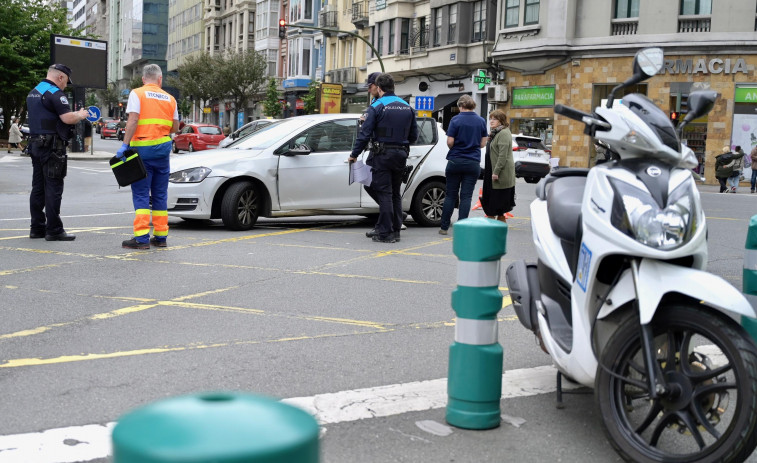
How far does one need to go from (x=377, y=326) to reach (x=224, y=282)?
216 centimetres

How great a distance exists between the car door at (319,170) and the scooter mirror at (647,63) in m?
8.10

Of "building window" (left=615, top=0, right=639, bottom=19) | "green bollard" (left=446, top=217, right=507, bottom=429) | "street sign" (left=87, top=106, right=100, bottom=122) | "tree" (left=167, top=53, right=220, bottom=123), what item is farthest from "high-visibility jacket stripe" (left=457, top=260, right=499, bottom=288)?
"tree" (left=167, top=53, right=220, bottom=123)

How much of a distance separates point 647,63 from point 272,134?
28.4 feet

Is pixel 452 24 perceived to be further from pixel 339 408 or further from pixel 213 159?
pixel 339 408

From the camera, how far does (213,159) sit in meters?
11.7

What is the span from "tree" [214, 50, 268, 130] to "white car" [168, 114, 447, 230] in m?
59.0

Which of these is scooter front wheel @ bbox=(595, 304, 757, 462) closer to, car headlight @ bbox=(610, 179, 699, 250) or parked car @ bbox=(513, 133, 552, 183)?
car headlight @ bbox=(610, 179, 699, 250)

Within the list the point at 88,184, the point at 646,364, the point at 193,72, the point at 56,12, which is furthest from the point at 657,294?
the point at 193,72

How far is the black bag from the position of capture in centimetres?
958

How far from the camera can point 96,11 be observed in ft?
531

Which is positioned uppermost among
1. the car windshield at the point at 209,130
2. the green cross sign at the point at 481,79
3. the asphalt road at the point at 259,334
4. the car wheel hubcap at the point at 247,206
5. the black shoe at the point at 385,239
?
the green cross sign at the point at 481,79

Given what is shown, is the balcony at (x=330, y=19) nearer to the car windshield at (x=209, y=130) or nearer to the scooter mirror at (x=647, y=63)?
the car windshield at (x=209, y=130)

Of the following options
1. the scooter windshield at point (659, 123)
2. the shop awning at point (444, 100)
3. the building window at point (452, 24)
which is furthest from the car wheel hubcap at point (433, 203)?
the shop awning at point (444, 100)

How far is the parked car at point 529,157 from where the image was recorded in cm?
3012
